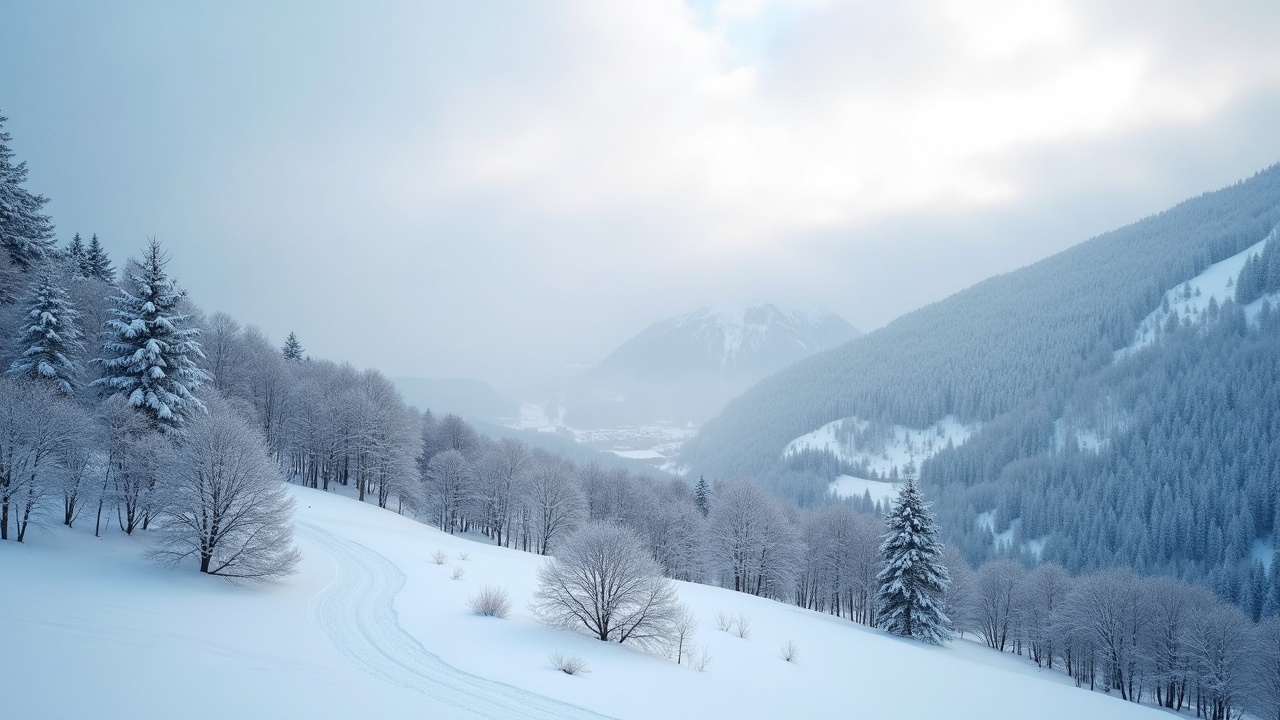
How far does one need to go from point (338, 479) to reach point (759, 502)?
4456 centimetres

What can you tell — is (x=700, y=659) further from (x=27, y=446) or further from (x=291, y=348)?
(x=291, y=348)

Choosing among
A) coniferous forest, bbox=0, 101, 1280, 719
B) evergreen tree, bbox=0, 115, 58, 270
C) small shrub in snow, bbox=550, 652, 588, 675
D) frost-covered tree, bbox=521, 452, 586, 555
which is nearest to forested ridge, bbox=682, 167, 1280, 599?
coniferous forest, bbox=0, 101, 1280, 719

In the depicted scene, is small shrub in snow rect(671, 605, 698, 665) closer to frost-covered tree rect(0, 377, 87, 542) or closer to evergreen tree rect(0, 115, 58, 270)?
frost-covered tree rect(0, 377, 87, 542)

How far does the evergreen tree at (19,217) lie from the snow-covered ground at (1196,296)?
6469 inches

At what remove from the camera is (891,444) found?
136 meters

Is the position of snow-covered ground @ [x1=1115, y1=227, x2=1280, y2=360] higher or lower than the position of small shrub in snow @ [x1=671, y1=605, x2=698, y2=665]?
higher

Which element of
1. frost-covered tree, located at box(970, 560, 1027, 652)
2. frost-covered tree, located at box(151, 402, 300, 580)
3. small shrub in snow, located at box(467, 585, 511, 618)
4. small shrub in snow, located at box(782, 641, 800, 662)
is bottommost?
frost-covered tree, located at box(970, 560, 1027, 652)

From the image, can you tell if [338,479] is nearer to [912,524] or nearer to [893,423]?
[912,524]

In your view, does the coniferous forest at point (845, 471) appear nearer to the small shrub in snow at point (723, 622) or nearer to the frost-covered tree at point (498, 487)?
the frost-covered tree at point (498, 487)

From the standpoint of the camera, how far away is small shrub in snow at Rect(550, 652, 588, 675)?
51.4ft

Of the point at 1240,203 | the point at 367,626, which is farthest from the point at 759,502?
the point at 1240,203

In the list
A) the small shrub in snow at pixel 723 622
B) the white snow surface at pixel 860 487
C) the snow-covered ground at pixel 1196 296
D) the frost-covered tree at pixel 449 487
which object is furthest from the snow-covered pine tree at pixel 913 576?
the snow-covered ground at pixel 1196 296

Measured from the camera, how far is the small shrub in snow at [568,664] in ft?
51.4

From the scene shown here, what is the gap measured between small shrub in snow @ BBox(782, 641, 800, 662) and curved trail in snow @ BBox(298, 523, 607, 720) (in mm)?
12952
